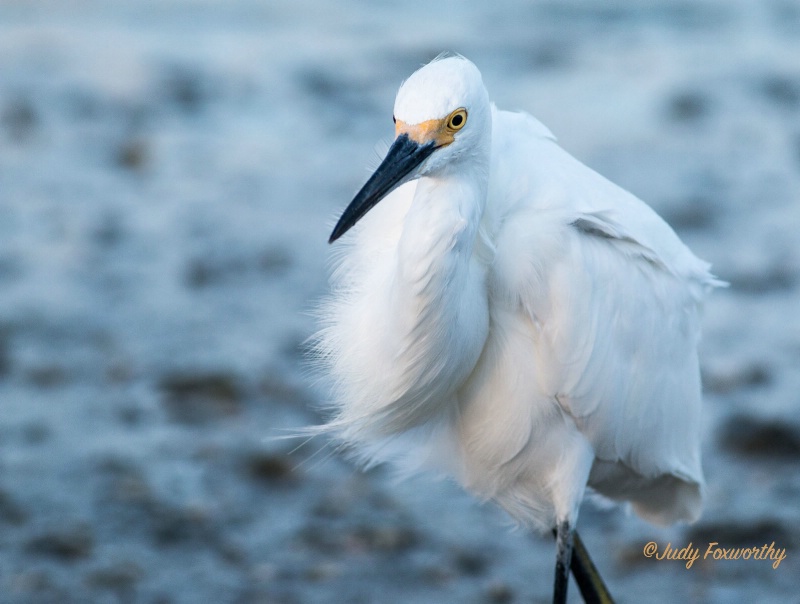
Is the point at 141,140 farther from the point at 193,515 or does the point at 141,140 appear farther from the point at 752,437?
the point at 752,437

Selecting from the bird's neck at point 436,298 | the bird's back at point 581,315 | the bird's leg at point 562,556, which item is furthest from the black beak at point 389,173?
the bird's leg at point 562,556

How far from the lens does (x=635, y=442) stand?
3281 millimetres

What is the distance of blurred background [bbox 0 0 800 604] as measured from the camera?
4098 mm

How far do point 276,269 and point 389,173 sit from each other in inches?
152

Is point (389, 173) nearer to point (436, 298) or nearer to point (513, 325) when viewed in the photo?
point (436, 298)

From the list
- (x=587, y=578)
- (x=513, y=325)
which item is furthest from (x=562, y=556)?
(x=513, y=325)

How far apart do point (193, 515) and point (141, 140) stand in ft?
12.9

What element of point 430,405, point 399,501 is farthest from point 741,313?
point 430,405

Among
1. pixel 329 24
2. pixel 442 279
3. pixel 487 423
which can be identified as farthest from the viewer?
pixel 329 24

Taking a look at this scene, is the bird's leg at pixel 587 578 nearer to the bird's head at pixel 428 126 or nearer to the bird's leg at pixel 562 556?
the bird's leg at pixel 562 556

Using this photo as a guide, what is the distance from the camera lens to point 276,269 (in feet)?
20.2

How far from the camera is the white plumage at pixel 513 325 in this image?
98.9 inches

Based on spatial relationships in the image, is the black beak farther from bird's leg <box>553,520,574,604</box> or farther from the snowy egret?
bird's leg <box>553,520,574,604</box>

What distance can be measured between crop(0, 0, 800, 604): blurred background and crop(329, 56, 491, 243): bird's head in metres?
0.59
